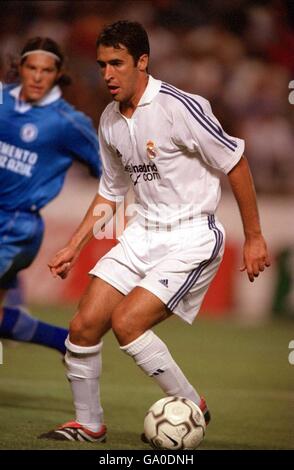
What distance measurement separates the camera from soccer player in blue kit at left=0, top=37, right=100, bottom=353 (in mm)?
6633

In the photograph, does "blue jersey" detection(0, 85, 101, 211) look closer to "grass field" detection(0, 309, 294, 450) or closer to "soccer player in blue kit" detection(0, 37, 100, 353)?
"soccer player in blue kit" detection(0, 37, 100, 353)

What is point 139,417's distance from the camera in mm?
6047

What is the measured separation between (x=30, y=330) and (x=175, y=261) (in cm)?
199

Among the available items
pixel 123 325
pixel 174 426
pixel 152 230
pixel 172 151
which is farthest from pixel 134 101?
pixel 174 426

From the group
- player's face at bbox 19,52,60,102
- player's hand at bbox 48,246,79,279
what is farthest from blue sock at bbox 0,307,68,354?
player's hand at bbox 48,246,79,279

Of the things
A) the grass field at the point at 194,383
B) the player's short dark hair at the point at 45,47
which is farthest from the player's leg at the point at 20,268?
the player's short dark hair at the point at 45,47

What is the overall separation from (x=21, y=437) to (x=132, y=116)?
166 centimetres

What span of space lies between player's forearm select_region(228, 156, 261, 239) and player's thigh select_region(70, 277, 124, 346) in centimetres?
72

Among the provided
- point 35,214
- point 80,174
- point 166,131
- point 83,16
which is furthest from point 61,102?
point 83,16

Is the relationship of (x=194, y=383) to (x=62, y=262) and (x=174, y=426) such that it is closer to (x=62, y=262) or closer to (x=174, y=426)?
(x=62, y=262)

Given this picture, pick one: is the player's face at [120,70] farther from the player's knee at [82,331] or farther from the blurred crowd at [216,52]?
the blurred crowd at [216,52]

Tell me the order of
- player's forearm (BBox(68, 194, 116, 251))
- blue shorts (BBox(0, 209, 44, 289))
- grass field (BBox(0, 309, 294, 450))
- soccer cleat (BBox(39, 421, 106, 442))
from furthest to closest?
blue shorts (BBox(0, 209, 44, 289)), grass field (BBox(0, 309, 294, 450)), player's forearm (BBox(68, 194, 116, 251)), soccer cleat (BBox(39, 421, 106, 442))

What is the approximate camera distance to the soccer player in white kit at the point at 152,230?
488 cm

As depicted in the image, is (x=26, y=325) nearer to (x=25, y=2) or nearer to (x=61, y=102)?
(x=61, y=102)
